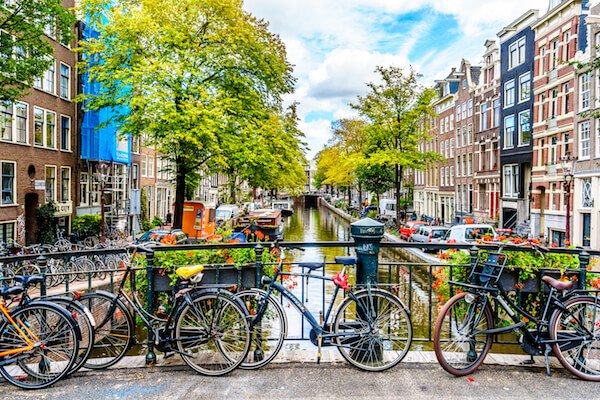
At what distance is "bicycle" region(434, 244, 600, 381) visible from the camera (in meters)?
4.55

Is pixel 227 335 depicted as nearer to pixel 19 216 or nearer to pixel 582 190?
pixel 19 216

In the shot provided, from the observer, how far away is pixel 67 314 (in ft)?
14.3

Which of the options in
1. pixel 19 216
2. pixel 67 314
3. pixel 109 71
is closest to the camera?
pixel 67 314

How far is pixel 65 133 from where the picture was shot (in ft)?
88.0

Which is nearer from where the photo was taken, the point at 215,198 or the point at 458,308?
the point at 458,308

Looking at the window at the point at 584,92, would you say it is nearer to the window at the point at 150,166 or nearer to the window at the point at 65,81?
the window at the point at 65,81

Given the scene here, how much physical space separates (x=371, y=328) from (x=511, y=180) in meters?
33.3

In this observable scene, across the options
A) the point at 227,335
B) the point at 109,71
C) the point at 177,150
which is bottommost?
the point at 227,335

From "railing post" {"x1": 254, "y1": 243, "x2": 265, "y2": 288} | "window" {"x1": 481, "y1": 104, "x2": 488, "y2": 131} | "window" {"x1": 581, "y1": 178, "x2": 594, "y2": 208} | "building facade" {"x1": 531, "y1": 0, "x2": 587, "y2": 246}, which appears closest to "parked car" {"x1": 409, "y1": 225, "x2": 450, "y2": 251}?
"building facade" {"x1": 531, "y1": 0, "x2": 587, "y2": 246}

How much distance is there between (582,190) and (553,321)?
23881 mm

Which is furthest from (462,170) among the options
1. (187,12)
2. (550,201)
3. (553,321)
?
(553,321)

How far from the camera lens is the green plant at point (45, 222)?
23125 millimetres

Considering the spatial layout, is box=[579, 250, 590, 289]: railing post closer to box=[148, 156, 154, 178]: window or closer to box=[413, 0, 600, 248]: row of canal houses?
box=[413, 0, 600, 248]: row of canal houses

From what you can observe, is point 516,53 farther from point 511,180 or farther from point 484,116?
point 511,180
